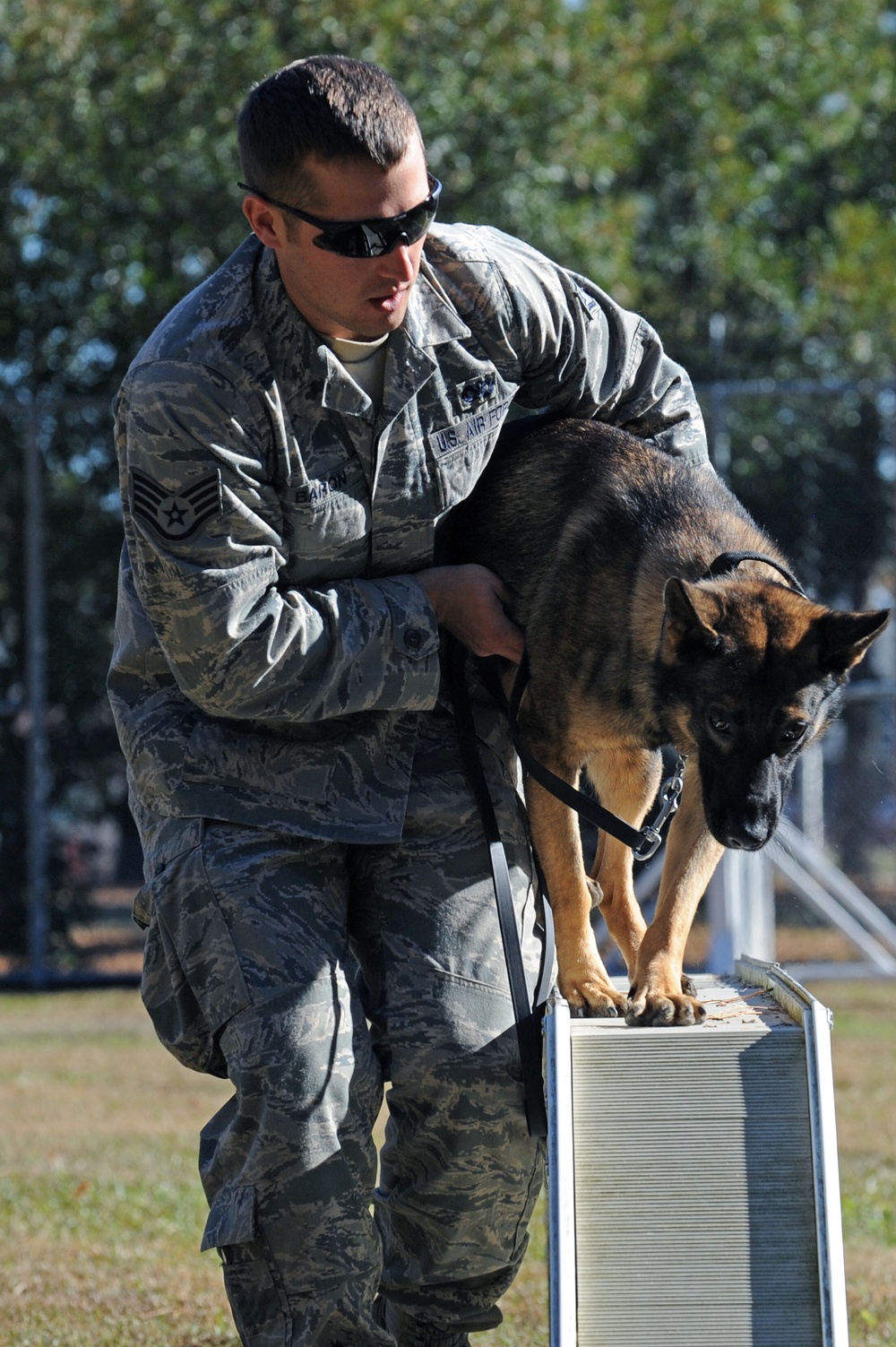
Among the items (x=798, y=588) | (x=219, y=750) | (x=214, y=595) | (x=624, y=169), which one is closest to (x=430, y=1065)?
(x=219, y=750)

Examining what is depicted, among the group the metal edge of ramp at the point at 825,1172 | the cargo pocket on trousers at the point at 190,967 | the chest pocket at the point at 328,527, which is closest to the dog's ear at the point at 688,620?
the chest pocket at the point at 328,527

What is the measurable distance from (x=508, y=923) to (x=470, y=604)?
2.20 feet

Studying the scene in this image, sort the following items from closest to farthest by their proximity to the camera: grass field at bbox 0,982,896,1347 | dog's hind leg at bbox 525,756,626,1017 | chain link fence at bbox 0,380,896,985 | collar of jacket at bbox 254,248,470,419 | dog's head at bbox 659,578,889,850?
collar of jacket at bbox 254,248,470,419 → dog's head at bbox 659,578,889,850 → dog's hind leg at bbox 525,756,626,1017 → grass field at bbox 0,982,896,1347 → chain link fence at bbox 0,380,896,985

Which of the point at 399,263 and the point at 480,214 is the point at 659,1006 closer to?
the point at 399,263

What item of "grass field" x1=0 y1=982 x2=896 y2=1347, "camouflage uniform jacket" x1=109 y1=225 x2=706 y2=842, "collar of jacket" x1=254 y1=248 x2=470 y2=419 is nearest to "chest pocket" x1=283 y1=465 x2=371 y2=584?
"camouflage uniform jacket" x1=109 y1=225 x2=706 y2=842

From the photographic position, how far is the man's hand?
3.34 m

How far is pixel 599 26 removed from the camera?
43.7ft

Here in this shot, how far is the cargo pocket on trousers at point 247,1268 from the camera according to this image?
114 inches

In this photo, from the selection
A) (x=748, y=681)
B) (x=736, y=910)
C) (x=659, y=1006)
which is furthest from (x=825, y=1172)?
(x=736, y=910)

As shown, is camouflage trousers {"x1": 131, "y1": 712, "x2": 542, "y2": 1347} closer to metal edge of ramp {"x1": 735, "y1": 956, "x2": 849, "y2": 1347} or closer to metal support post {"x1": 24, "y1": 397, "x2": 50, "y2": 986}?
metal edge of ramp {"x1": 735, "y1": 956, "x2": 849, "y2": 1347}

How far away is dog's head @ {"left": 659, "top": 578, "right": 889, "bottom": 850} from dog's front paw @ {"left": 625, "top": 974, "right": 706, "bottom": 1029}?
1.06 feet

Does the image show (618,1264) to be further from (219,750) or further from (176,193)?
(176,193)

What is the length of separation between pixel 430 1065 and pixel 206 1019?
1.47 feet

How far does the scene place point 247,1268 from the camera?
2947 millimetres
